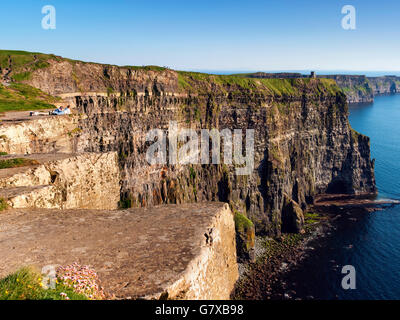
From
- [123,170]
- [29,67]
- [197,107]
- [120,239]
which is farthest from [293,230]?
[120,239]

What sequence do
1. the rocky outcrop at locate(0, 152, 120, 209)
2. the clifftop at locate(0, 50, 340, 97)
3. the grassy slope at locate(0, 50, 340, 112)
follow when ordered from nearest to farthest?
1. the rocky outcrop at locate(0, 152, 120, 209)
2. the grassy slope at locate(0, 50, 340, 112)
3. the clifftop at locate(0, 50, 340, 97)

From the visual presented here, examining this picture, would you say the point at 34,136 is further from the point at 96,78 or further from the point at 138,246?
the point at 96,78

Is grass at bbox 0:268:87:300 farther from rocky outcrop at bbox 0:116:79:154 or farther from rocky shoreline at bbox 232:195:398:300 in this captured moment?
rocky shoreline at bbox 232:195:398:300

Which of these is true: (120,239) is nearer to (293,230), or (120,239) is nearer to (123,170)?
(123,170)

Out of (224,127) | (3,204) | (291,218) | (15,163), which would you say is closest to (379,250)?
(291,218)

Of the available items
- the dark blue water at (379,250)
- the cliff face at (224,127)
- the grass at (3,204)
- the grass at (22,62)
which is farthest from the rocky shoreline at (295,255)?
the grass at (22,62)

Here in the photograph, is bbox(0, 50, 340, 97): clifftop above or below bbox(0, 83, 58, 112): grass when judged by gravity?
above

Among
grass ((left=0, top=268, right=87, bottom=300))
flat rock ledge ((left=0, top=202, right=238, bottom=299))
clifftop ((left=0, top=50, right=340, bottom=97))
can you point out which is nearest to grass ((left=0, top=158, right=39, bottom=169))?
flat rock ledge ((left=0, top=202, right=238, bottom=299))
